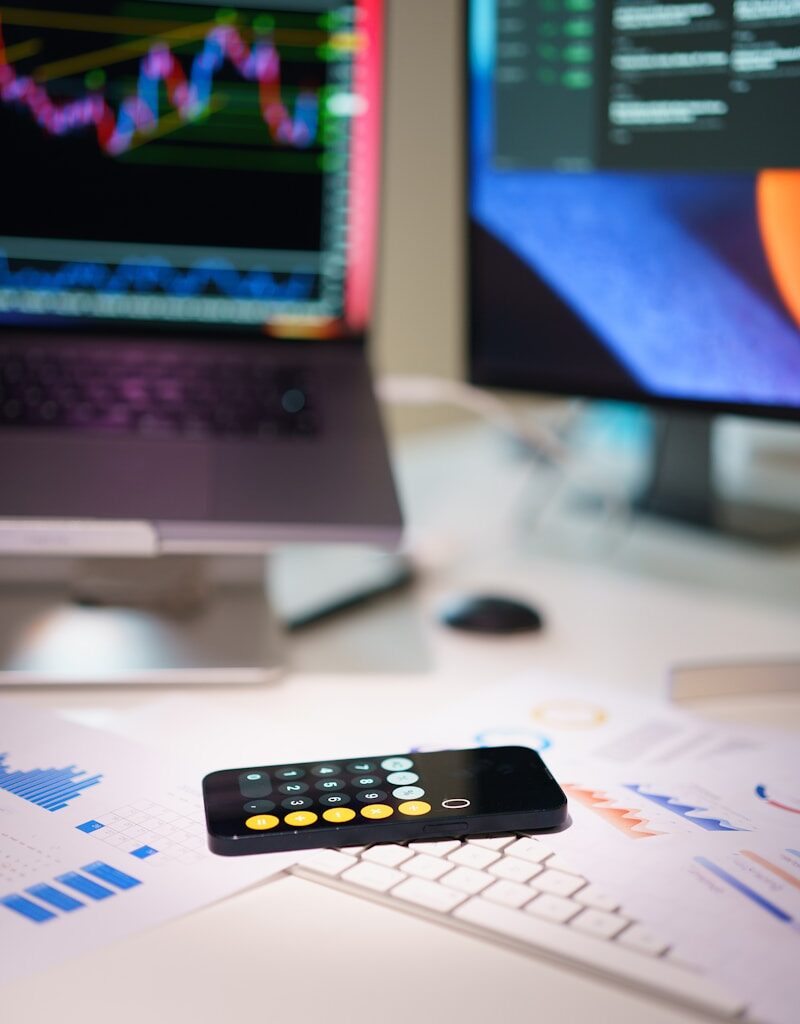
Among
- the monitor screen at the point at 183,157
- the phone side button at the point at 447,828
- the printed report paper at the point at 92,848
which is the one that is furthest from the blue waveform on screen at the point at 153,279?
the phone side button at the point at 447,828

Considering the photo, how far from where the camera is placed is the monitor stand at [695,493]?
0.92 m

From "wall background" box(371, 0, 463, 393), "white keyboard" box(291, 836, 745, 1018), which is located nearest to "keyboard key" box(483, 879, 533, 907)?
"white keyboard" box(291, 836, 745, 1018)

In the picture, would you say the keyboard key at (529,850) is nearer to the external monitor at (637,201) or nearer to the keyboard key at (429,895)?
the keyboard key at (429,895)

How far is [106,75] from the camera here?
0.76m

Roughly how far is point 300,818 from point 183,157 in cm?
48

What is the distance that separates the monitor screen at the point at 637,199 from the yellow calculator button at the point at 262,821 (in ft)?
1.37

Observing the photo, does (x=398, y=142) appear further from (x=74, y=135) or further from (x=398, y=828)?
(x=398, y=828)

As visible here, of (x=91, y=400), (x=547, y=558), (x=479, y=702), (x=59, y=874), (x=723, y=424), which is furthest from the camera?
(x=723, y=424)

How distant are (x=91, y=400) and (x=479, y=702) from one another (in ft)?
1.02

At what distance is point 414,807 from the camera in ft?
1.59

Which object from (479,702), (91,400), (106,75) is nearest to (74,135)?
(106,75)

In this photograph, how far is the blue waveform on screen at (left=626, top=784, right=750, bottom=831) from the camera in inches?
19.3

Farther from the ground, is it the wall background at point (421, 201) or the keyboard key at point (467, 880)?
the wall background at point (421, 201)

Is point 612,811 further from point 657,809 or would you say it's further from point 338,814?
point 338,814
